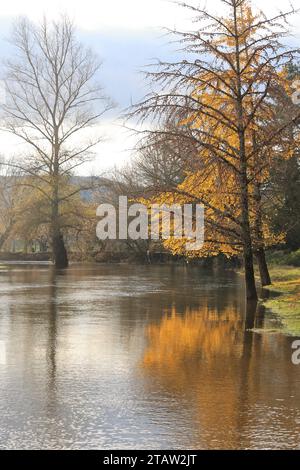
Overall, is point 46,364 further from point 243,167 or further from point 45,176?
point 45,176

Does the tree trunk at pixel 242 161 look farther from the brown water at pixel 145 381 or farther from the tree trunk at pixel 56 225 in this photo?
the tree trunk at pixel 56 225

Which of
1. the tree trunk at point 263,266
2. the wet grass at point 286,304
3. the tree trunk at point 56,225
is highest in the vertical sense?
the tree trunk at point 56,225

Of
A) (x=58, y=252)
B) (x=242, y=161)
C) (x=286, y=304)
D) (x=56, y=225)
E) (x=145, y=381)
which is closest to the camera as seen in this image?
(x=145, y=381)

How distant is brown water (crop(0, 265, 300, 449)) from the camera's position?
7.23m

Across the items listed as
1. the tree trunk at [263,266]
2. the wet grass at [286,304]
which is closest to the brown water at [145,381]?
the wet grass at [286,304]

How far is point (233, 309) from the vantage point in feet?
66.8

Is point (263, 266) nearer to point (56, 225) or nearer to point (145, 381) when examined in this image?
point (145, 381)

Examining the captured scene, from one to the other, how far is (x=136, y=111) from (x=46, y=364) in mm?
11987

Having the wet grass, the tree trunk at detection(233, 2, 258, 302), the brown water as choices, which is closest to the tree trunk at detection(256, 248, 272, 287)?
the wet grass

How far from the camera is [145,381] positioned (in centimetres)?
992

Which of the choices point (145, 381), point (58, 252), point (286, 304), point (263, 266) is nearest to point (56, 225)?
point (58, 252)

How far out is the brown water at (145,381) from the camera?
723 centimetres
